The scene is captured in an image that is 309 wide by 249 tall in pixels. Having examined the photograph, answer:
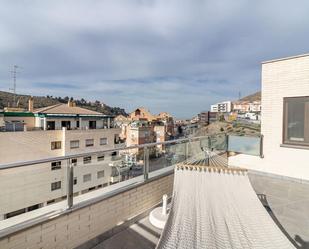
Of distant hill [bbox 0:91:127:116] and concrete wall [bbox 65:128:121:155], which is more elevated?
distant hill [bbox 0:91:127:116]

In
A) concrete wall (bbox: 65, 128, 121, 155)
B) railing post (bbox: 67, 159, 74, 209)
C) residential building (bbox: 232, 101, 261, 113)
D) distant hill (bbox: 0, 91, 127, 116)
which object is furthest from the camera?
distant hill (bbox: 0, 91, 127, 116)

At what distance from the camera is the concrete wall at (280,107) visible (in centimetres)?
507

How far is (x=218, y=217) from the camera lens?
2115mm

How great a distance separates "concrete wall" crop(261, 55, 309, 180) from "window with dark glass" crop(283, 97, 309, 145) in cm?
12

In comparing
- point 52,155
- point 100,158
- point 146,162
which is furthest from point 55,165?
point 52,155

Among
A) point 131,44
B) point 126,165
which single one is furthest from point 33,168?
point 131,44

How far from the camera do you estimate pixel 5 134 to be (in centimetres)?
1528

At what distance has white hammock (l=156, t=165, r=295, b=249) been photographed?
170cm

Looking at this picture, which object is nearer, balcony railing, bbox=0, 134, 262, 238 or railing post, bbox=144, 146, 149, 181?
balcony railing, bbox=0, 134, 262, 238

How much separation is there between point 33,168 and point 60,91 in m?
44.2

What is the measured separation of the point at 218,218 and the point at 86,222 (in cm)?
159

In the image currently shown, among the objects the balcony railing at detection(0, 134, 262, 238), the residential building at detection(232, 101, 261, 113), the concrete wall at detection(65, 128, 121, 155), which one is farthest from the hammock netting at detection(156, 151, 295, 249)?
the concrete wall at detection(65, 128, 121, 155)

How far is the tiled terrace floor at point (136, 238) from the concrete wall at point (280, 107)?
13.8ft

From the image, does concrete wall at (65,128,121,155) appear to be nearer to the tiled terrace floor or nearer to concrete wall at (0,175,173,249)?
concrete wall at (0,175,173,249)
